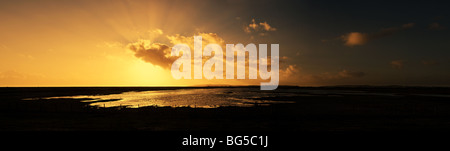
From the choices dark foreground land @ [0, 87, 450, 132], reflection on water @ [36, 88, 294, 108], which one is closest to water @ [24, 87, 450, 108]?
reflection on water @ [36, 88, 294, 108]

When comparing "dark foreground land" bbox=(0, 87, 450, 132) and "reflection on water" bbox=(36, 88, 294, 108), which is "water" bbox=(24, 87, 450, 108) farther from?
"dark foreground land" bbox=(0, 87, 450, 132)

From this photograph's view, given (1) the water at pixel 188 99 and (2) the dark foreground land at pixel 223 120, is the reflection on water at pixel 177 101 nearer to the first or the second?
(1) the water at pixel 188 99

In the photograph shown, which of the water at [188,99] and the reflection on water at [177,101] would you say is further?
the water at [188,99]

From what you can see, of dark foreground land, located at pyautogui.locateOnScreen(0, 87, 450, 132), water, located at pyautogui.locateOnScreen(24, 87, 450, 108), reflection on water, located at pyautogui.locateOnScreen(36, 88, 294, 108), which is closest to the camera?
dark foreground land, located at pyautogui.locateOnScreen(0, 87, 450, 132)

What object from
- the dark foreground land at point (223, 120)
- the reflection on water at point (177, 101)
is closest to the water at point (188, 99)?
the reflection on water at point (177, 101)

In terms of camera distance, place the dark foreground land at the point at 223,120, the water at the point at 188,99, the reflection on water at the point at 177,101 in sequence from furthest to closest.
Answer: the water at the point at 188,99 < the reflection on water at the point at 177,101 < the dark foreground land at the point at 223,120

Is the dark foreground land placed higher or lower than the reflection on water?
higher

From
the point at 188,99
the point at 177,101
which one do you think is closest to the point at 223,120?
the point at 177,101

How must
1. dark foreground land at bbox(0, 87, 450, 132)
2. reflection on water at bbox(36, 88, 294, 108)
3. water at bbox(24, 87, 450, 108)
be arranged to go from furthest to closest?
water at bbox(24, 87, 450, 108) → reflection on water at bbox(36, 88, 294, 108) → dark foreground land at bbox(0, 87, 450, 132)

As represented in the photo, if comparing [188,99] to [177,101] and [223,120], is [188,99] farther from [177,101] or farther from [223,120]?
[223,120]

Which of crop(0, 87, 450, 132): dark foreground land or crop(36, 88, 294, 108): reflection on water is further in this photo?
crop(36, 88, 294, 108): reflection on water
